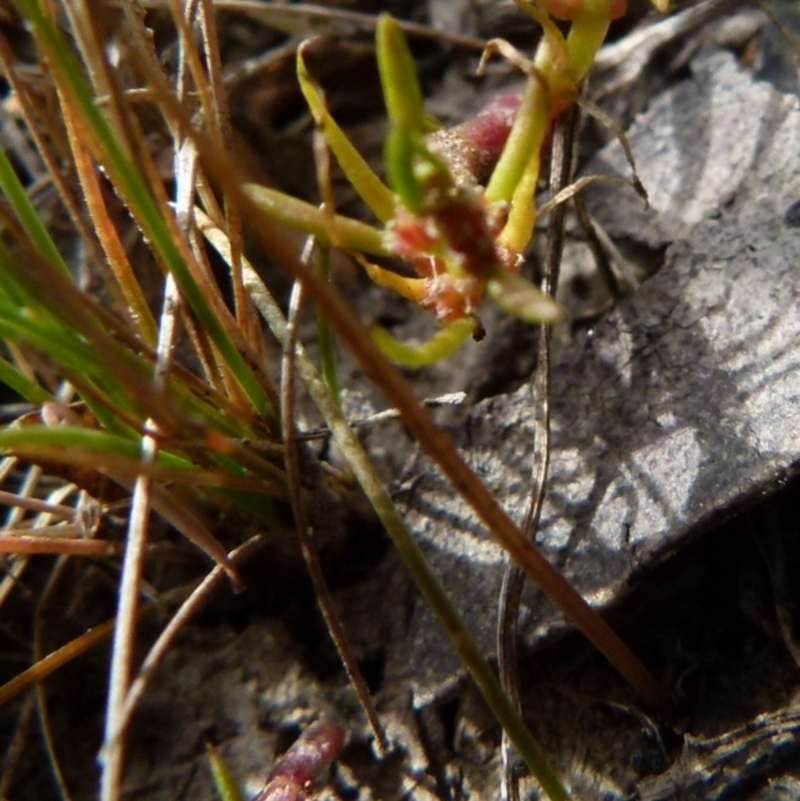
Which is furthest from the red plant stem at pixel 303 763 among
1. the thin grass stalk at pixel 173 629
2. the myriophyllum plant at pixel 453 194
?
the myriophyllum plant at pixel 453 194

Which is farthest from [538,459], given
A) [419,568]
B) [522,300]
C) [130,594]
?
[130,594]

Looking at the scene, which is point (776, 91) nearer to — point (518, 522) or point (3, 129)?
point (518, 522)

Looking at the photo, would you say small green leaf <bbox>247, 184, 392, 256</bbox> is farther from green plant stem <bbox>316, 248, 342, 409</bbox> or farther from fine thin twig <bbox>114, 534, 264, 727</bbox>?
fine thin twig <bbox>114, 534, 264, 727</bbox>

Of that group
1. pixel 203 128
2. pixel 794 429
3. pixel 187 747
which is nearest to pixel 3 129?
pixel 203 128

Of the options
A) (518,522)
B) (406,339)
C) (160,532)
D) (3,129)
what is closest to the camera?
(518,522)

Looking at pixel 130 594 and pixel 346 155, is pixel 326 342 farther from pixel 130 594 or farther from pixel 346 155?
pixel 130 594

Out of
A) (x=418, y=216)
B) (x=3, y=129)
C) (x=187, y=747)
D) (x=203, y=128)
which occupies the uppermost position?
(x=3, y=129)
